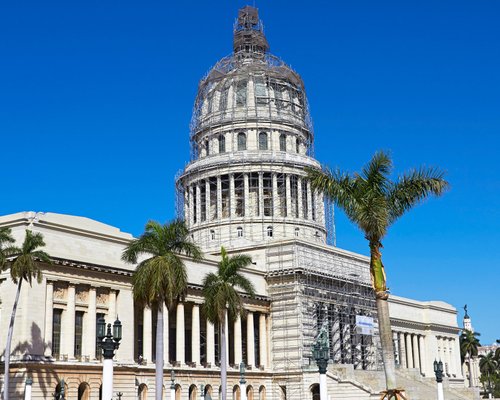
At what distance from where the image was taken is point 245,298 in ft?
260

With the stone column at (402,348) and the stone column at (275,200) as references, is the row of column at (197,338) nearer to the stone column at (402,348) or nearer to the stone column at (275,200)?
the stone column at (275,200)

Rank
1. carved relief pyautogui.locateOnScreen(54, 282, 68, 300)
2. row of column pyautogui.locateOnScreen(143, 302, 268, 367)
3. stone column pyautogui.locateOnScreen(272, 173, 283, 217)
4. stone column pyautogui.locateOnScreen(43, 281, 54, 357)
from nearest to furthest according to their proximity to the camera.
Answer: stone column pyautogui.locateOnScreen(43, 281, 54, 357), carved relief pyautogui.locateOnScreen(54, 282, 68, 300), row of column pyautogui.locateOnScreen(143, 302, 268, 367), stone column pyautogui.locateOnScreen(272, 173, 283, 217)

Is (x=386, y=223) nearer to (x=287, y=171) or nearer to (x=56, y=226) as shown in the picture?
(x=56, y=226)

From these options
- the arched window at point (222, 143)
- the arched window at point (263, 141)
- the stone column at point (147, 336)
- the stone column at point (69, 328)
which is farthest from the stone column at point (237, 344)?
the arched window at point (222, 143)

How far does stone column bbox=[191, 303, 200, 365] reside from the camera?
72562 mm

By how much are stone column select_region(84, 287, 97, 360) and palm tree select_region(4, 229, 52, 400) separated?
7.80 metres

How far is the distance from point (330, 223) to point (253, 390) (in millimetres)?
31550

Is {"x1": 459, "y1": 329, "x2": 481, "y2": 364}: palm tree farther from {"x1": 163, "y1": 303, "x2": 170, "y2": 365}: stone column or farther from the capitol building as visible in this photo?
{"x1": 163, "y1": 303, "x2": 170, "y2": 365}: stone column

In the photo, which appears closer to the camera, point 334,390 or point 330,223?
point 334,390

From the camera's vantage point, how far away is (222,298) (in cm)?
5725

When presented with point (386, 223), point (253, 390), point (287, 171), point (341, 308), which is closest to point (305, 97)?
point (287, 171)

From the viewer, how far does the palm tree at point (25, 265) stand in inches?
2041

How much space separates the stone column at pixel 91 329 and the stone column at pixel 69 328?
1.62 meters

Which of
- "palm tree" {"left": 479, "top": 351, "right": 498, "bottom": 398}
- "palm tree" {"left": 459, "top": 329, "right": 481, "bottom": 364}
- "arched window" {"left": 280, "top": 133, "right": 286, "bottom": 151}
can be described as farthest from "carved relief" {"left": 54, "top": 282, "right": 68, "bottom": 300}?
"palm tree" {"left": 479, "top": 351, "right": 498, "bottom": 398}
